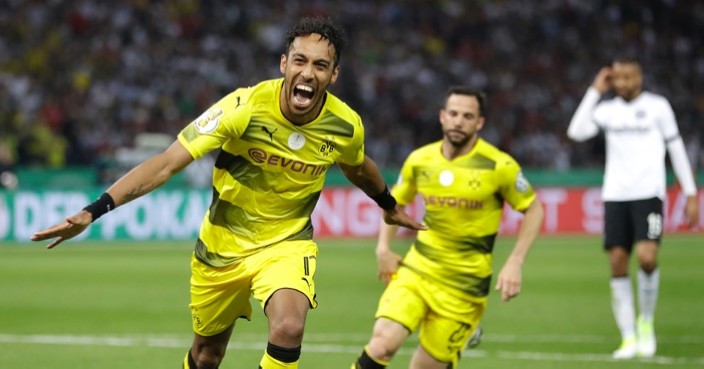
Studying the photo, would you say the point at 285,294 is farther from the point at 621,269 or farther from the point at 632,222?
the point at 632,222

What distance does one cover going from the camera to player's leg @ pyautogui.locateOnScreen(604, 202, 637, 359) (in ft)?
33.2

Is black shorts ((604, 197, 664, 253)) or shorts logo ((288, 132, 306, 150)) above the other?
shorts logo ((288, 132, 306, 150))

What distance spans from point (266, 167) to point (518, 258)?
2015 mm

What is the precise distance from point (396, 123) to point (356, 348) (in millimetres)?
17039

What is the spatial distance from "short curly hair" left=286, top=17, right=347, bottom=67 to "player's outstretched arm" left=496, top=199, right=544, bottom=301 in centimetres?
191

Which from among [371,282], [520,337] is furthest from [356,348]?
[371,282]

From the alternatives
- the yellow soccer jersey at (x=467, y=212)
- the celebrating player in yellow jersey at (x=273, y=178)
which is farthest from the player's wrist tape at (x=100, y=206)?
the yellow soccer jersey at (x=467, y=212)

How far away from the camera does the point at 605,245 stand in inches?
410

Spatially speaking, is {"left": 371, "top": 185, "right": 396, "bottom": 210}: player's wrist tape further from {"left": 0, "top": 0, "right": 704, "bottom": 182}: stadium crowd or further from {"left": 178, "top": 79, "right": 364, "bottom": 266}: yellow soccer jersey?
{"left": 0, "top": 0, "right": 704, "bottom": 182}: stadium crowd

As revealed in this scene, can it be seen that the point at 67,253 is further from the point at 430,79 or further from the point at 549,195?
the point at 430,79

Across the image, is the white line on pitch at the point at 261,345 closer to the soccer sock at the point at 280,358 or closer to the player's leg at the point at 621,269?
the player's leg at the point at 621,269

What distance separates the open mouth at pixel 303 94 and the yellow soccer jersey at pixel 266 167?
0.20m

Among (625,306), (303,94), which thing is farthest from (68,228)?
(625,306)

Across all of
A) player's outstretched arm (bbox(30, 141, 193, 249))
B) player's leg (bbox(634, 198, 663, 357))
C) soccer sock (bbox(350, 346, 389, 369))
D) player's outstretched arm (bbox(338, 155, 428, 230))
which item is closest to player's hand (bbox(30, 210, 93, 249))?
player's outstretched arm (bbox(30, 141, 193, 249))
